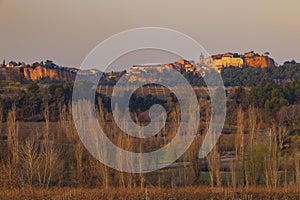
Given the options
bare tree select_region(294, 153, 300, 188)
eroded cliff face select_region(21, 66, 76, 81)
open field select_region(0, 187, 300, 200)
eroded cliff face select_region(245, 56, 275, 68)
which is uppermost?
eroded cliff face select_region(245, 56, 275, 68)

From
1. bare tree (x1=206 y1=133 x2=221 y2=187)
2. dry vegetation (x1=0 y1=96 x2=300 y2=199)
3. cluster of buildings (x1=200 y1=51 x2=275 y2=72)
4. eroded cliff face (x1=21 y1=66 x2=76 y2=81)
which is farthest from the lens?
cluster of buildings (x1=200 y1=51 x2=275 y2=72)

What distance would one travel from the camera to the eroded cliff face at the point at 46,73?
146 ft

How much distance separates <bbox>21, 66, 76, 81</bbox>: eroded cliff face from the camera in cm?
4441

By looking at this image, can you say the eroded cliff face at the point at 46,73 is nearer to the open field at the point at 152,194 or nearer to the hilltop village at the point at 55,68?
the hilltop village at the point at 55,68

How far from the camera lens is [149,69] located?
26.1 meters

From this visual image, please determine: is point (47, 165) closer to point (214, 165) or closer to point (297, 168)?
point (214, 165)

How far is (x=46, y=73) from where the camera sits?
47656 mm

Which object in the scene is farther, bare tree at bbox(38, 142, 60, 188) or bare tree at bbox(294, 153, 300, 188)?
bare tree at bbox(294, 153, 300, 188)

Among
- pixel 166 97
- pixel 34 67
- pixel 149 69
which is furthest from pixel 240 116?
pixel 34 67

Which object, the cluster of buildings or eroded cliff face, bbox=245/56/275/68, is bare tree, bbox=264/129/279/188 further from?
eroded cliff face, bbox=245/56/275/68

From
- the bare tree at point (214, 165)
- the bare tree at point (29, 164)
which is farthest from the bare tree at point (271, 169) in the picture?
the bare tree at point (29, 164)

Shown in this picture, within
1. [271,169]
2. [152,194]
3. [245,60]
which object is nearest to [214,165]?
[271,169]

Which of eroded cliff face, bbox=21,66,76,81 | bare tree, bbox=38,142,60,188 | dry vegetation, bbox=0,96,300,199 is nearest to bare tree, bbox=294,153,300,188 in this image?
dry vegetation, bbox=0,96,300,199

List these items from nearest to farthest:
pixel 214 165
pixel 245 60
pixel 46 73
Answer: pixel 214 165 < pixel 46 73 < pixel 245 60
